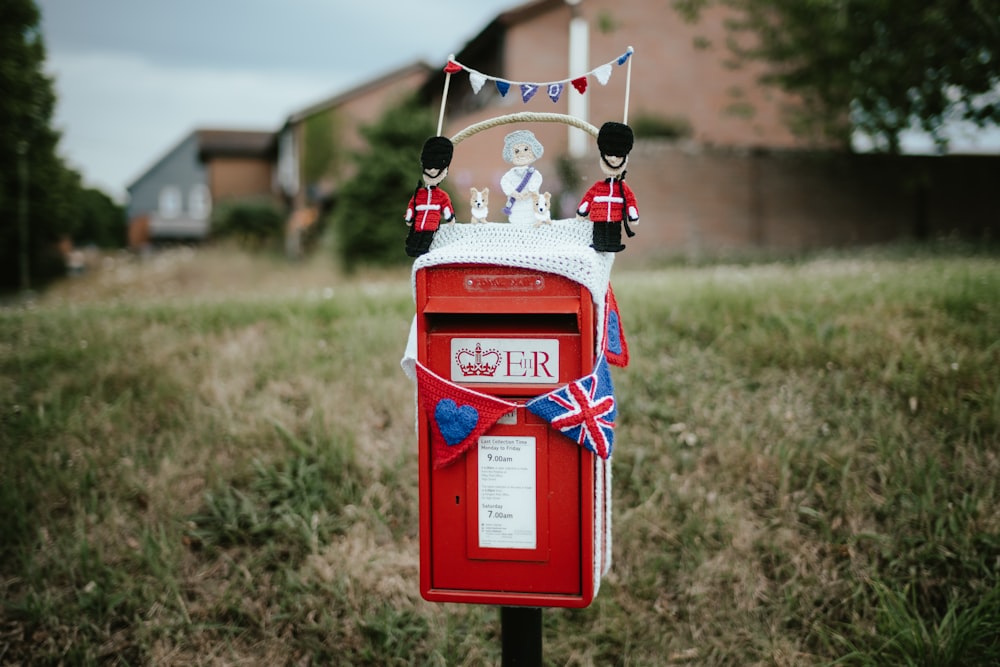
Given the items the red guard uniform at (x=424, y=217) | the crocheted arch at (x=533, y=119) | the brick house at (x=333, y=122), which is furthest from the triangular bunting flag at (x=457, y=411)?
the brick house at (x=333, y=122)

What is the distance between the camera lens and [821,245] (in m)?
14.4

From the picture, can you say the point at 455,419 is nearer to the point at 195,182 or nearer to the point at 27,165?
the point at 27,165

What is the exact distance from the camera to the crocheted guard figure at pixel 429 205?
2082 mm

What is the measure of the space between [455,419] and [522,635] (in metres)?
0.77

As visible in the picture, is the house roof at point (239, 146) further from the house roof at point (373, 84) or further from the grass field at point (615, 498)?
the grass field at point (615, 498)

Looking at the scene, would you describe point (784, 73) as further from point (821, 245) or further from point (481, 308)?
point (481, 308)

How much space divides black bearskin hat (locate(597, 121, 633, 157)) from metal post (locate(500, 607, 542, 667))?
138 centimetres

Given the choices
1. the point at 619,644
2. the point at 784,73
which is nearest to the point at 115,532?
the point at 619,644

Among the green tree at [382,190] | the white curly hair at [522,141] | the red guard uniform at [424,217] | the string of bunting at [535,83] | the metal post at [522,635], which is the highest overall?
the green tree at [382,190]

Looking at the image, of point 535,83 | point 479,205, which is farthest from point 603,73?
point 479,205

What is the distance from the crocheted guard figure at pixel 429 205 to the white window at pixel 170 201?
48.4m

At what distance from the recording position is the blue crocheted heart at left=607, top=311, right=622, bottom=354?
2.26 m

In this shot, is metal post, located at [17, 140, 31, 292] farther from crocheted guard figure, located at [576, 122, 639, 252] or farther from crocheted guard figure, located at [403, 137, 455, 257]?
crocheted guard figure, located at [576, 122, 639, 252]

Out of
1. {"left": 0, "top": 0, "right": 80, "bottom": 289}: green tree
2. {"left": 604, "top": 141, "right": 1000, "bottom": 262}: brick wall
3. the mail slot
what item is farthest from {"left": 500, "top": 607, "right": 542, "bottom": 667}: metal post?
{"left": 0, "top": 0, "right": 80, "bottom": 289}: green tree
